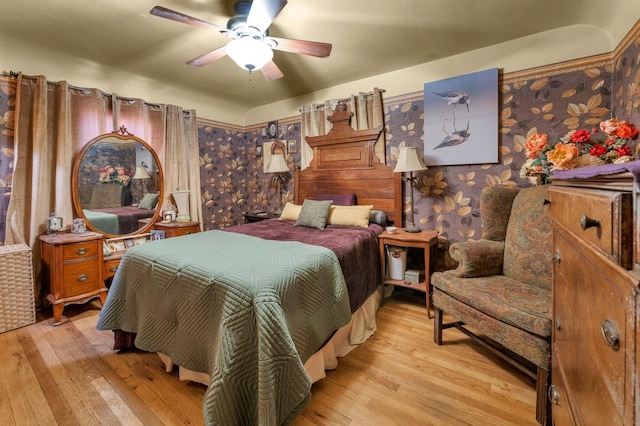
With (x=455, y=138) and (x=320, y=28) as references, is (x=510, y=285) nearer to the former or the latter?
(x=455, y=138)

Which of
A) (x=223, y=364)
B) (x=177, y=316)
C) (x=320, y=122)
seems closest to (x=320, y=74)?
(x=320, y=122)

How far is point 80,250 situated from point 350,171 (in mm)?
2766

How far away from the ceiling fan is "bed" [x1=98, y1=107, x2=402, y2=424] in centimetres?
128

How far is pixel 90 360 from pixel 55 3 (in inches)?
97.4

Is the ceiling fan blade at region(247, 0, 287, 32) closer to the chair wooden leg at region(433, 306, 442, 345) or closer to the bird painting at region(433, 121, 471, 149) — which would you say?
the bird painting at region(433, 121, 471, 149)

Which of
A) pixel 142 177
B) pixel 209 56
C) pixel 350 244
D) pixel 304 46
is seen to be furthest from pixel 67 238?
pixel 304 46

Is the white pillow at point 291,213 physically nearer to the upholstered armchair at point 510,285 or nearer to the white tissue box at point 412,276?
the white tissue box at point 412,276

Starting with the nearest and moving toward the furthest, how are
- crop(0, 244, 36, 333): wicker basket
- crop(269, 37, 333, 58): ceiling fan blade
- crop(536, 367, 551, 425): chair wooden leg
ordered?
crop(536, 367, 551, 425): chair wooden leg < crop(269, 37, 333, 58): ceiling fan blade < crop(0, 244, 36, 333): wicker basket

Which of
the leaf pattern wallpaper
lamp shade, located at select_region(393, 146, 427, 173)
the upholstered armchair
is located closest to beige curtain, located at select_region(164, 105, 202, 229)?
the leaf pattern wallpaper

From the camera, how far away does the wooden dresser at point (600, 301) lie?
1.47 ft

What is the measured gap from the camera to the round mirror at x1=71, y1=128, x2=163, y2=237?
293 cm

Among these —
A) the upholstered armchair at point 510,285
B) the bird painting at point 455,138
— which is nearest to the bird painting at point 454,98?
the bird painting at point 455,138

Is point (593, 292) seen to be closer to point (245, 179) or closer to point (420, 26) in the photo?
point (420, 26)

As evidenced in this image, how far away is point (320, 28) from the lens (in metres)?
2.29
